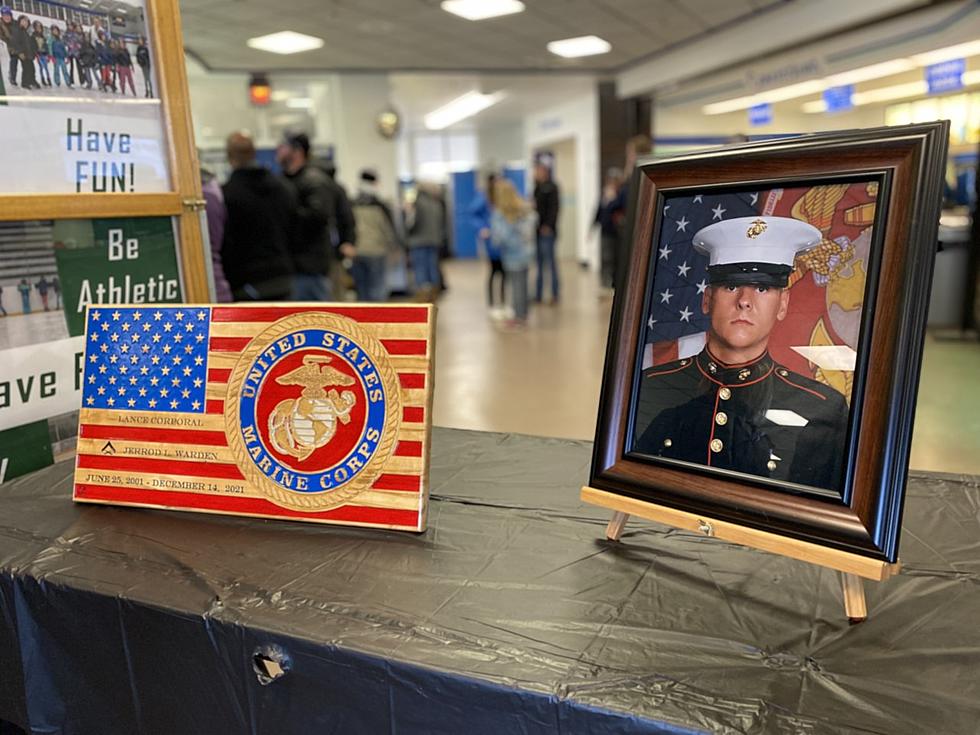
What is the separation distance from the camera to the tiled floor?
322 centimetres

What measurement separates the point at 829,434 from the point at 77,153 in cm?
143

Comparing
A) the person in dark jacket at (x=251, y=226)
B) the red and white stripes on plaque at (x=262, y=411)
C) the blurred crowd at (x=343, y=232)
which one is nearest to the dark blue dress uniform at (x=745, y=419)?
the blurred crowd at (x=343, y=232)

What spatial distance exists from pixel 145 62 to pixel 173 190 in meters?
0.26

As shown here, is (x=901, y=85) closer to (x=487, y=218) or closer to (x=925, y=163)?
(x=487, y=218)

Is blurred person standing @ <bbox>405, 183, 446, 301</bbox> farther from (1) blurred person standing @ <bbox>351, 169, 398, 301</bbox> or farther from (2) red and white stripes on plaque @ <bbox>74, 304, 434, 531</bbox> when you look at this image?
(2) red and white stripes on plaque @ <bbox>74, 304, 434, 531</bbox>

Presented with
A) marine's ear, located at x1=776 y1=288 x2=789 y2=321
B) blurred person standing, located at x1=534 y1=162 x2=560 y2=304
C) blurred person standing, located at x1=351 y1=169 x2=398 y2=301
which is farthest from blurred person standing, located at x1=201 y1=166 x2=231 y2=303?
blurred person standing, located at x1=534 y1=162 x2=560 y2=304

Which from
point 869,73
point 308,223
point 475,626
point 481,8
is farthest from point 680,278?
point 869,73

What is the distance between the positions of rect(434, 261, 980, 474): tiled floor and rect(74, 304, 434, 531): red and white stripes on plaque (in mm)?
2212

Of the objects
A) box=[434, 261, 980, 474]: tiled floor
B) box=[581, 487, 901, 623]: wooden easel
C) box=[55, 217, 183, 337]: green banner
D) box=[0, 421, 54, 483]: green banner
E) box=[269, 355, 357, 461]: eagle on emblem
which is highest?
box=[55, 217, 183, 337]: green banner

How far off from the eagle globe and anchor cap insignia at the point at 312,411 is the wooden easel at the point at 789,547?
36cm

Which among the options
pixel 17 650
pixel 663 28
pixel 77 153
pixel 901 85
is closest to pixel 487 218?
pixel 663 28

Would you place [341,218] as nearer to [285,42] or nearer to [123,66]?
[123,66]

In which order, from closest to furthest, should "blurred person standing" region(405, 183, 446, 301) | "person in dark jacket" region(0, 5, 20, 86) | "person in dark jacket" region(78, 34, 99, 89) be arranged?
"person in dark jacket" region(0, 5, 20, 86) → "person in dark jacket" region(78, 34, 99, 89) → "blurred person standing" region(405, 183, 446, 301)

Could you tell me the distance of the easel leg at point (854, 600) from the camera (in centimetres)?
76
